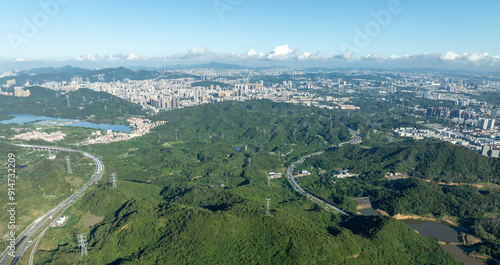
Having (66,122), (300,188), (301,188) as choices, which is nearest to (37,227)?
(300,188)

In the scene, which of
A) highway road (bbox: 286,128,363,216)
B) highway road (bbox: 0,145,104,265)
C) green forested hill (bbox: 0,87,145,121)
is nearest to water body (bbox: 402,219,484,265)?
highway road (bbox: 286,128,363,216)

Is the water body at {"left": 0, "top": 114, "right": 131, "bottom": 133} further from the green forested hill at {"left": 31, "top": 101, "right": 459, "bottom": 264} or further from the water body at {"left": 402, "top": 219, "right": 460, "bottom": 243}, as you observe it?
the water body at {"left": 402, "top": 219, "right": 460, "bottom": 243}

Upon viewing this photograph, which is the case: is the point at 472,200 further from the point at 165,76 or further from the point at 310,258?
the point at 165,76

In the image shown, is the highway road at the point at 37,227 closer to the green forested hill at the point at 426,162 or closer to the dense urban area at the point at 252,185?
the dense urban area at the point at 252,185

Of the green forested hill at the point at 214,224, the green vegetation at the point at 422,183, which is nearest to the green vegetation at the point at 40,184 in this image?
the green forested hill at the point at 214,224

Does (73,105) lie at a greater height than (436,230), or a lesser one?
greater

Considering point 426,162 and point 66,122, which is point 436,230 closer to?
point 426,162

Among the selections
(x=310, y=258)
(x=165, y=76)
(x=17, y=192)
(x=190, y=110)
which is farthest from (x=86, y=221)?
(x=165, y=76)
